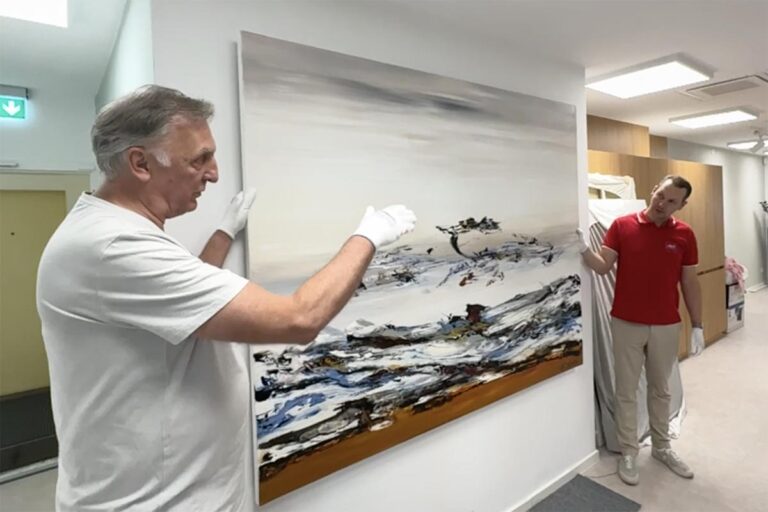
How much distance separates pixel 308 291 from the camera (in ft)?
2.87

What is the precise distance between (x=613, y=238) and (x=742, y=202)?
6958mm

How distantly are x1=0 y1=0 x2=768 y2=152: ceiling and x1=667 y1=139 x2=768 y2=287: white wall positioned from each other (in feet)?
15.8

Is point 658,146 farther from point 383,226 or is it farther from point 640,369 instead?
point 383,226

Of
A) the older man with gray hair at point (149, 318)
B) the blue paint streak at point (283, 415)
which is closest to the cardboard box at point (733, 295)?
the blue paint streak at point (283, 415)

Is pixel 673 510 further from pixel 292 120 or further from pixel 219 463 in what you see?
pixel 292 120

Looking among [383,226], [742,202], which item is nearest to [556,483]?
[383,226]

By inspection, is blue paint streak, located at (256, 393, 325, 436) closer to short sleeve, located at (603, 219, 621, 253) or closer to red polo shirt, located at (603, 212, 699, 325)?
red polo shirt, located at (603, 212, 699, 325)

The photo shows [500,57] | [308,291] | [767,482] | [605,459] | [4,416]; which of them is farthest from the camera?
[4,416]

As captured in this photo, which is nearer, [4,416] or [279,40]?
[279,40]

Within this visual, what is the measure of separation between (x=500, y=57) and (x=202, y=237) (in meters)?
1.68

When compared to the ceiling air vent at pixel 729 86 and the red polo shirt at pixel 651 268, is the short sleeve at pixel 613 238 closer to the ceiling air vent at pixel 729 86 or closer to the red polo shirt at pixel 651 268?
the red polo shirt at pixel 651 268

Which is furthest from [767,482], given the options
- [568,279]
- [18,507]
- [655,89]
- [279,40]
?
[18,507]

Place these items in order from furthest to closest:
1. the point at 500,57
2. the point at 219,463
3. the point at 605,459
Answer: the point at 605,459
the point at 500,57
the point at 219,463

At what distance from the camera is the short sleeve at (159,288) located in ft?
2.68
